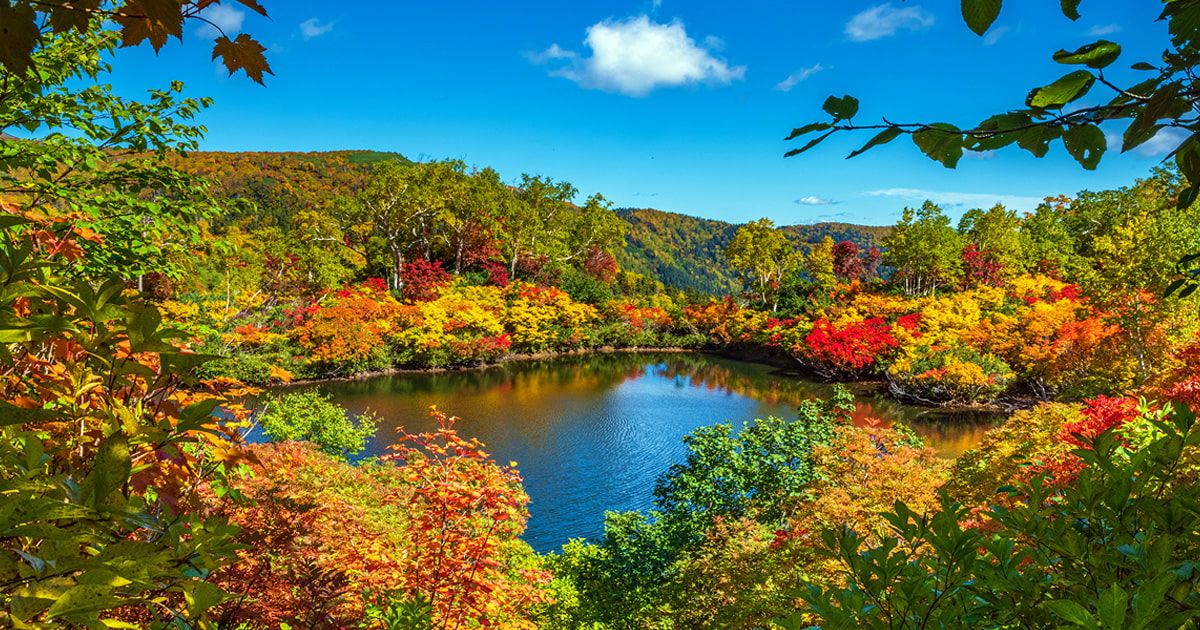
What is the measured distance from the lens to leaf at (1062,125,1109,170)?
86 cm

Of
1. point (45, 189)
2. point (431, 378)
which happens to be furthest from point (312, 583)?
point (431, 378)

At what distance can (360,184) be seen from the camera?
6097cm

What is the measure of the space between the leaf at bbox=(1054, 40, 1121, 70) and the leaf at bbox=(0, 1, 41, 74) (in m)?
1.43

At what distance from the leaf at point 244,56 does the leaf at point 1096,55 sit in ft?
4.57

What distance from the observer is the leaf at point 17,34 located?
81 centimetres

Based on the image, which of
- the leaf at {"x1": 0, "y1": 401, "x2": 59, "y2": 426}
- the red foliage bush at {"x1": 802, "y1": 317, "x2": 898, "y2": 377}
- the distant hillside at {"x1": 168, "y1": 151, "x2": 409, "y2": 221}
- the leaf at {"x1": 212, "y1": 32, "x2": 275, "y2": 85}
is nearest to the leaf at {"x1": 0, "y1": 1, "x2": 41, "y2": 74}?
the leaf at {"x1": 212, "y1": 32, "x2": 275, "y2": 85}

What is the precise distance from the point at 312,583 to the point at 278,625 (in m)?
0.26

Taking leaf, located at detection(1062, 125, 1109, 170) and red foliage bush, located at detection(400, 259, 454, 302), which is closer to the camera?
leaf, located at detection(1062, 125, 1109, 170)

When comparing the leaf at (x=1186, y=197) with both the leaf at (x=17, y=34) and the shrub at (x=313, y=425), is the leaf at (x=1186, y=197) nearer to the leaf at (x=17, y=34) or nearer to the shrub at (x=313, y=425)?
the leaf at (x=17, y=34)

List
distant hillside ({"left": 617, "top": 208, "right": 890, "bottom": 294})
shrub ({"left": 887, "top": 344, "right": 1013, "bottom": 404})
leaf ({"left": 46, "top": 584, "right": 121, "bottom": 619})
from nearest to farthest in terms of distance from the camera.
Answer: leaf ({"left": 46, "top": 584, "right": 121, "bottom": 619}) < shrub ({"left": 887, "top": 344, "right": 1013, "bottom": 404}) < distant hillside ({"left": 617, "top": 208, "right": 890, "bottom": 294})

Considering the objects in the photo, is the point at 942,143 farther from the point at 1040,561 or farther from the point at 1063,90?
the point at 1040,561

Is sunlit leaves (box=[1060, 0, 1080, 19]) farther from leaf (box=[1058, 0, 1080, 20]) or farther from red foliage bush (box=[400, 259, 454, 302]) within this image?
red foliage bush (box=[400, 259, 454, 302])

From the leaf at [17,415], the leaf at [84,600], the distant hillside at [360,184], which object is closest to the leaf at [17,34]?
the leaf at [17,415]

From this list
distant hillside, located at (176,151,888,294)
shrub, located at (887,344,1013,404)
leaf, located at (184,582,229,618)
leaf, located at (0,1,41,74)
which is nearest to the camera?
leaf, located at (184,582,229,618)
